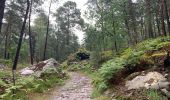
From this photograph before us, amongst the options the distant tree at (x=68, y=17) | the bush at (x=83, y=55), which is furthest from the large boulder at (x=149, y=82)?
the distant tree at (x=68, y=17)

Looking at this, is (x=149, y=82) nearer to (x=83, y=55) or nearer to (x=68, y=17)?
(x=83, y=55)

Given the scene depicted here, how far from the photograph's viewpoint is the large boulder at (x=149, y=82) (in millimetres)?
8958

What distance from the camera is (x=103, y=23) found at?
2380cm

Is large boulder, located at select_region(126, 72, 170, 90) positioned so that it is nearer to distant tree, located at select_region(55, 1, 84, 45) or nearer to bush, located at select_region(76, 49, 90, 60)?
bush, located at select_region(76, 49, 90, 60)

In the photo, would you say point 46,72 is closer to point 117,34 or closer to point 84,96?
point 84,96

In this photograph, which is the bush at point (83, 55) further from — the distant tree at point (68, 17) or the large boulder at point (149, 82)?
the large boulder at point (149, 82)

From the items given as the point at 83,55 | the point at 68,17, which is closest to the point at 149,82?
the point at 83,55

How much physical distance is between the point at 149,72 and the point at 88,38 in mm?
14775

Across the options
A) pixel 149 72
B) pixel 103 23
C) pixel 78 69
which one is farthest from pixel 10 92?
pixel 78 69

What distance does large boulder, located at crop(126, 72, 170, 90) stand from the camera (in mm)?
Result: 8958

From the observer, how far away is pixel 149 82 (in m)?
9.51

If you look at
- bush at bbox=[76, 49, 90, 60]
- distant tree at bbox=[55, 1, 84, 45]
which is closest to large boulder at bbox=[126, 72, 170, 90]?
bush at bbox=[76, 49, 90, 60]

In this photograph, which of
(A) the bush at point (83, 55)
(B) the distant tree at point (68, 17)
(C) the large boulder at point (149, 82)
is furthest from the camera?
(B) the distant tree at point (68, 17)

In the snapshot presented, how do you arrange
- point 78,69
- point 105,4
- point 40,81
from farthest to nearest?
point 78,69
point 105,4
point 40,81
